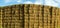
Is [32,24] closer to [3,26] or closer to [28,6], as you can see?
[28,6]

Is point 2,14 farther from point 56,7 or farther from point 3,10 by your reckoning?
point 56,7

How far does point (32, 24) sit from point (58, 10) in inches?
28.0

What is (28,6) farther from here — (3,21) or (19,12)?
(3,21)

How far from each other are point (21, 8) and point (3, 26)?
619 millimetres

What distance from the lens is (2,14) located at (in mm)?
3816

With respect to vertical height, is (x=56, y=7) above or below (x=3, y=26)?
above

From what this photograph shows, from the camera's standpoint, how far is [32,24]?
3727mm

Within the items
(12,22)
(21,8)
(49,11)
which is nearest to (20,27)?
(12,22)

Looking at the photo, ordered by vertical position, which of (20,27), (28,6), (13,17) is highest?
(28,6)

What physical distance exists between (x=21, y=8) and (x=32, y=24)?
0.46 meters

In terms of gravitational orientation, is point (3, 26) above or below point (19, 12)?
below

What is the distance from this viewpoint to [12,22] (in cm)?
375

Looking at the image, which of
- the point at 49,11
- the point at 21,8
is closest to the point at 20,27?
the point at 21,8

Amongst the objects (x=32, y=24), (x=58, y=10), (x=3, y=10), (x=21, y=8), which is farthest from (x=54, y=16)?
(x=3, y=10)
